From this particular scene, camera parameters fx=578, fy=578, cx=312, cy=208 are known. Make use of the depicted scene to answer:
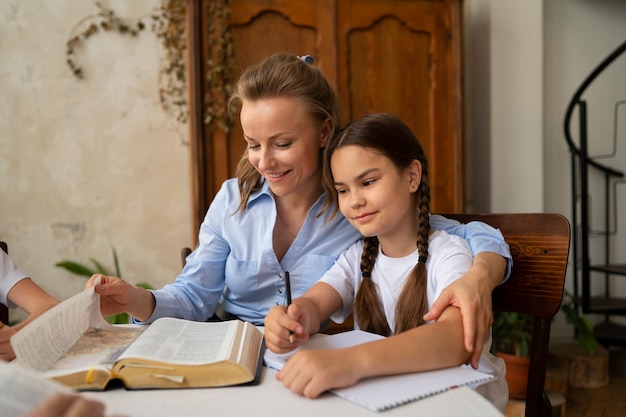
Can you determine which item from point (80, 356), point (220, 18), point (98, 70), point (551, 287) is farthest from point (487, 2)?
point (80, 356)

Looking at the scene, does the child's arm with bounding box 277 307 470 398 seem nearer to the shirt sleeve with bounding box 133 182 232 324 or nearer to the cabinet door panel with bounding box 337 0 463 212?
the shirt sleeve with bounding box 133 182 232 324

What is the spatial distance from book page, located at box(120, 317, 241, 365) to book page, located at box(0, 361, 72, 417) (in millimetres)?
301

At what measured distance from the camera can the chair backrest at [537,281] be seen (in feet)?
4.09

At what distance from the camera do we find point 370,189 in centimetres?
128

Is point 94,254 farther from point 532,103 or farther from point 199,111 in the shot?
point 532,103

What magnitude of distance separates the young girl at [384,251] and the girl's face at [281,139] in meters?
0.07

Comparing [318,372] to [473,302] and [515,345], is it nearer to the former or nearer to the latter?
[473,302]

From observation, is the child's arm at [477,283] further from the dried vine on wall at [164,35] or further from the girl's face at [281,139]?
the dried vine on wall at [164,35]

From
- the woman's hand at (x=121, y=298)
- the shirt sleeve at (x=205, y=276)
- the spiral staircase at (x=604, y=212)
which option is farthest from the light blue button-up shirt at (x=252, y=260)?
the spiral staircase at (x=604, y=212)

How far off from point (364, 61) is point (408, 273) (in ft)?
6.92

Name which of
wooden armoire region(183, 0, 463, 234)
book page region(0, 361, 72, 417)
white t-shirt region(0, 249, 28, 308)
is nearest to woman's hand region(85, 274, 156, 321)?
white t-shirt region(0, 249, 28, 308)

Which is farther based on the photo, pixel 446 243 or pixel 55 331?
pixel 446 243

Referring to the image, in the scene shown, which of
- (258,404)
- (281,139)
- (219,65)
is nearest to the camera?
(258,404)

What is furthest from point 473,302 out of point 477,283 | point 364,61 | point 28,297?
point 364,61
